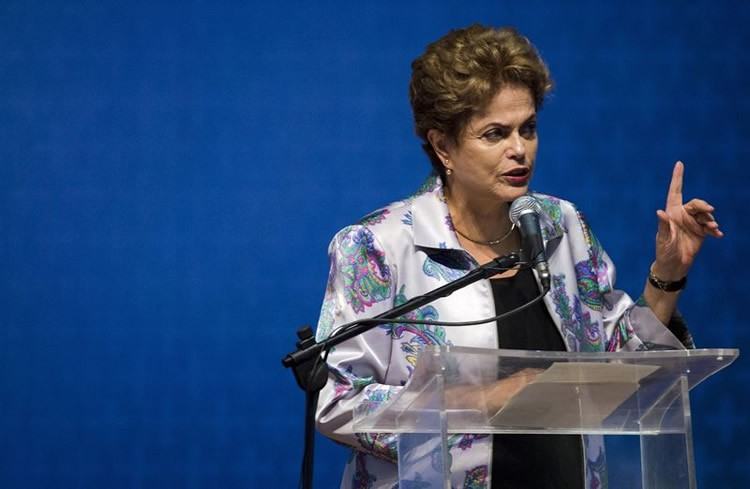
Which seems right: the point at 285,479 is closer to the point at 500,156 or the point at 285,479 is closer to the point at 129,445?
the point at 129,445

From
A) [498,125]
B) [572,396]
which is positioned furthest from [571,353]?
[498,125]

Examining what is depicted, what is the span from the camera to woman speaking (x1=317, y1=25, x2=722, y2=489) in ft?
6.35

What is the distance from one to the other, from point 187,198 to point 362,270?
1.03m

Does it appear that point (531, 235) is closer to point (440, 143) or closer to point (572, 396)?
point (572, 396)

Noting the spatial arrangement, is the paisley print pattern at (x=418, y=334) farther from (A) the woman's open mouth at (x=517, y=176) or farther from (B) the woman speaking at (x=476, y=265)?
(A) the woman's open mouth at (x=517, y=176)

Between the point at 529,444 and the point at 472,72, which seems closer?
the point at 529,444

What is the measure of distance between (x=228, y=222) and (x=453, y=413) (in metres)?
1.57

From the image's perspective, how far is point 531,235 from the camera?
1.65m

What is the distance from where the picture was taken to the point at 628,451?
1.56 metres

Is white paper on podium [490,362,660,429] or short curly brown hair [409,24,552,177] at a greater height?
short curly brown hair [409,24,552,177]

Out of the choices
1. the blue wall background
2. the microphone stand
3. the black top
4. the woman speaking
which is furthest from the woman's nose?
the blue wall background

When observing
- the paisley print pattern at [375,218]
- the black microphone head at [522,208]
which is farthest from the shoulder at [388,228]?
the black microphone head at [522,208]

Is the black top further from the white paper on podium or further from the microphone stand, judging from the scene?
the microphone stand

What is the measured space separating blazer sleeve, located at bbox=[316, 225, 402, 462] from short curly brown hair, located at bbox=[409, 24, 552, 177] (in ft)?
0.99
